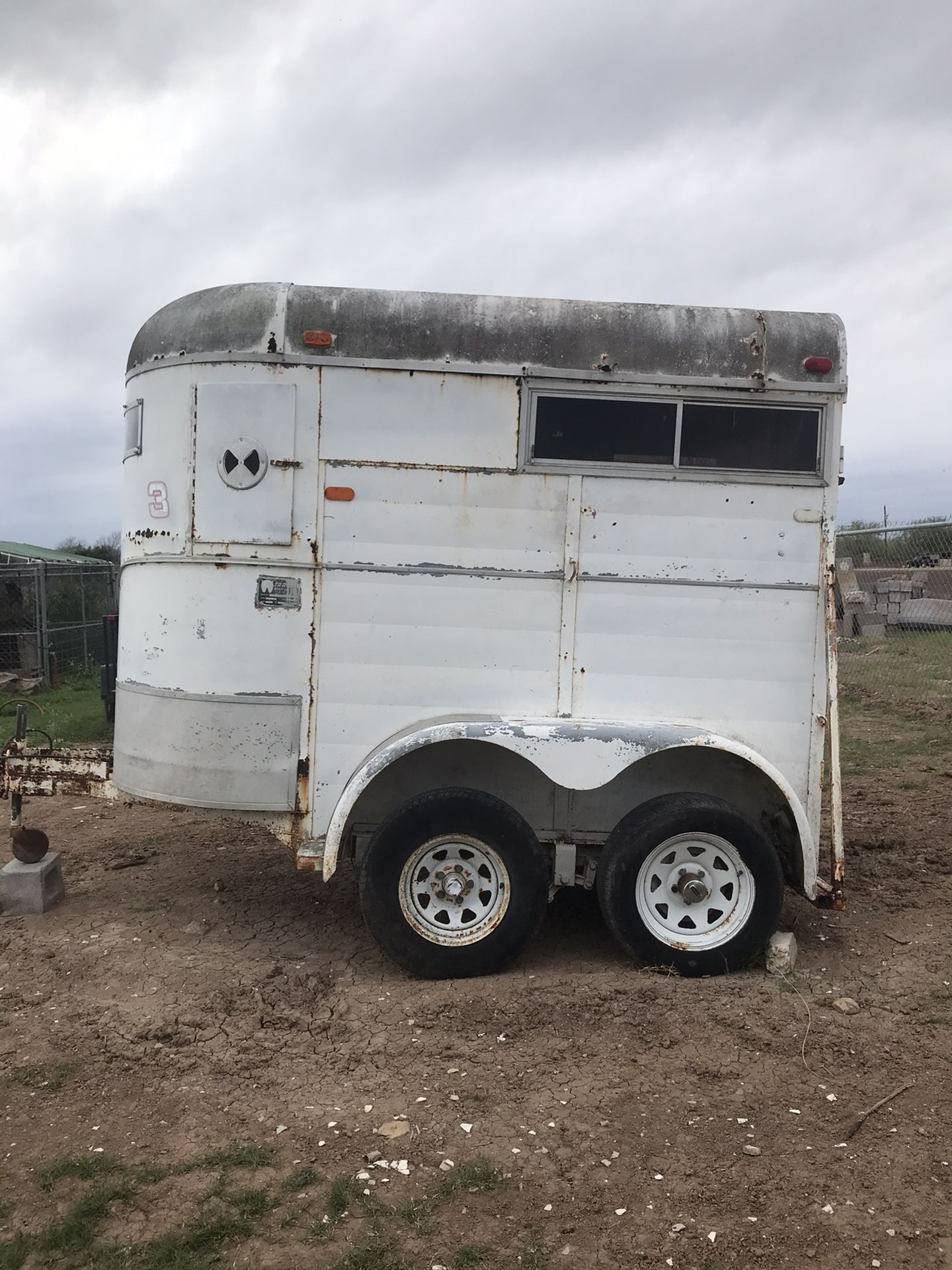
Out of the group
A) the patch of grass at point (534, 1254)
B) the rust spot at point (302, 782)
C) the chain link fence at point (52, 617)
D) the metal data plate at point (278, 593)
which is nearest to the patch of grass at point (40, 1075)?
the rust spot at point (302, 782)

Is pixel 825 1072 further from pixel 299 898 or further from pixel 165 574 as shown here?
pixel 165 574

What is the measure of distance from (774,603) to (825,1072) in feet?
6.96

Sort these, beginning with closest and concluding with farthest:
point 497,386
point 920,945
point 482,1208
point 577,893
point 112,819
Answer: point 482,1208
point 497,386
point 920,945
point 577,893
point 112,819

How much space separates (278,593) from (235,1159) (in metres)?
2.52

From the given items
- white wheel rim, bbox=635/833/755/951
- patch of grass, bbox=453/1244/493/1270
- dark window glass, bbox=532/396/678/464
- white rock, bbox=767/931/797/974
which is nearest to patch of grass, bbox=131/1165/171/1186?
patch of grass, bbox=453/1244/493/1270

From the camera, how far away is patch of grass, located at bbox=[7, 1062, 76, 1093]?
3736 mm

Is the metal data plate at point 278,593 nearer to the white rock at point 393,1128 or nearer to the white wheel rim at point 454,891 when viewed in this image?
the white wheel rim at point 454,891

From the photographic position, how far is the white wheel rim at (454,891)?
459 cm

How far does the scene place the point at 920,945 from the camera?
5004 millimetres

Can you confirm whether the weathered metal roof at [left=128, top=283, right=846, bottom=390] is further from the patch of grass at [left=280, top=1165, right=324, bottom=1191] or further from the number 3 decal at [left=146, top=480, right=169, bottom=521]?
the patch of grass at [left=280, top=1165, right=324, bottom=1191]

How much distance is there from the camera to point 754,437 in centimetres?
471

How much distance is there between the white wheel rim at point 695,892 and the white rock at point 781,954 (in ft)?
0.75

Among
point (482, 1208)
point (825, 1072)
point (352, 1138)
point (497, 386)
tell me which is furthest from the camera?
point (497, 386)

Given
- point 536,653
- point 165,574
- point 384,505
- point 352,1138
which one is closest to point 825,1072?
point 352,1138
